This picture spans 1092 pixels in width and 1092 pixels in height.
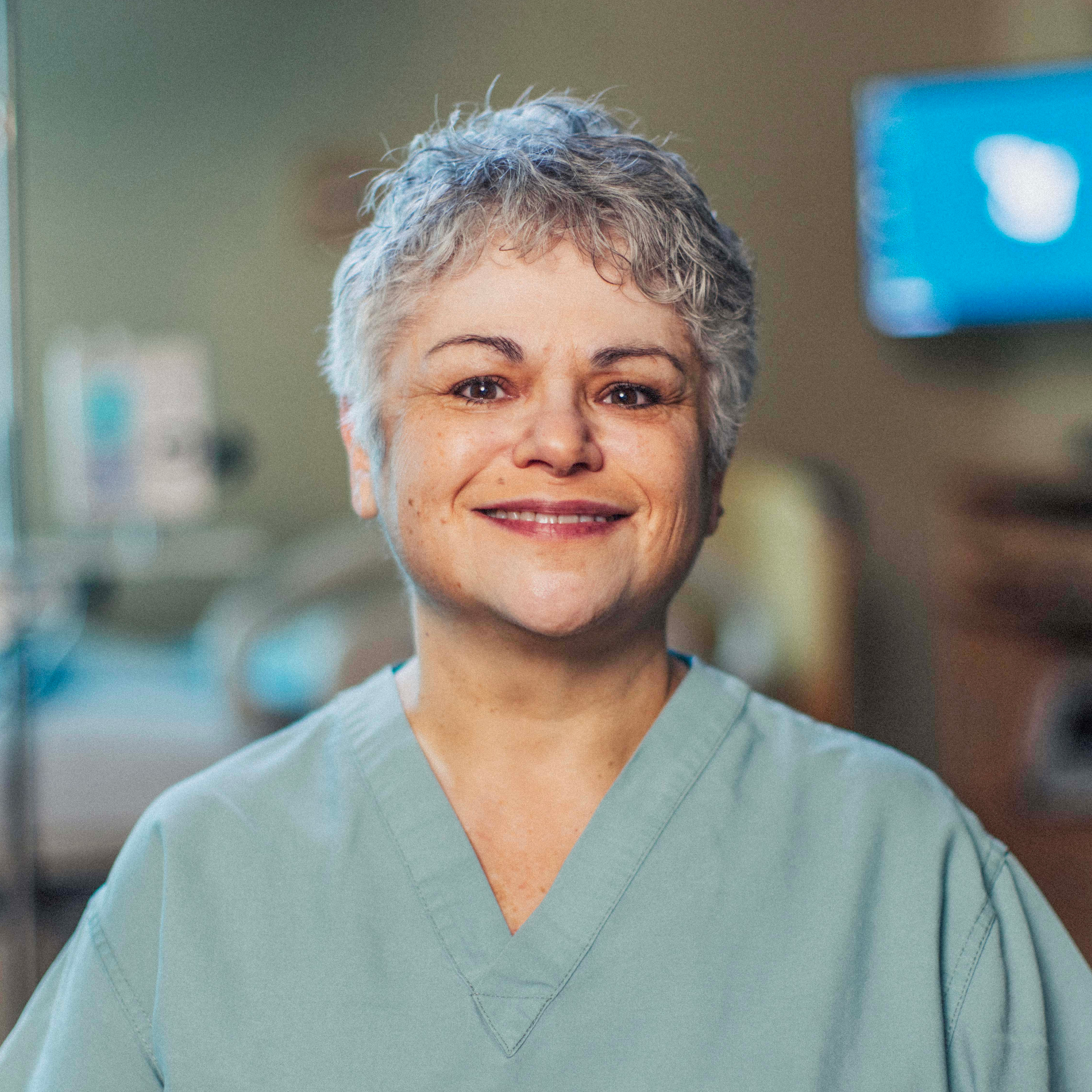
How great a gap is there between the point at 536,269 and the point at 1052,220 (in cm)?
252

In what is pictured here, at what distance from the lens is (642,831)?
891 millimetres

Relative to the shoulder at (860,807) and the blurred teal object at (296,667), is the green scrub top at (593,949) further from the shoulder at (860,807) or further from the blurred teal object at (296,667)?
the blurred teal object at (296,667)

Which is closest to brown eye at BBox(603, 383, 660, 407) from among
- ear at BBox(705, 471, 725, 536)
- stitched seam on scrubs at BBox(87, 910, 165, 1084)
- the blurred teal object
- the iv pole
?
ear at BBox(705, 471, 725, 536)

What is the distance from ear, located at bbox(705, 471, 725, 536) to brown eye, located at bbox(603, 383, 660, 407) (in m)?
0.11

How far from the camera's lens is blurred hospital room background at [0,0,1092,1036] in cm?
259

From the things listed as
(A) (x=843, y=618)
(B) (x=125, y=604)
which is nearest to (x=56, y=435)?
(B) (x=125, y=604)

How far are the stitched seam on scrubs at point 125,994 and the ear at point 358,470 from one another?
367 millimetres

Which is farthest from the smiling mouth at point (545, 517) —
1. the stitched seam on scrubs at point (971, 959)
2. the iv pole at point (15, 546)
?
the iv pole at point (15, 546)

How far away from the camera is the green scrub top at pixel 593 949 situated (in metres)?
0.80

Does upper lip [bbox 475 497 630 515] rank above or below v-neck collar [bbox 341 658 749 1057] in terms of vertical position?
above

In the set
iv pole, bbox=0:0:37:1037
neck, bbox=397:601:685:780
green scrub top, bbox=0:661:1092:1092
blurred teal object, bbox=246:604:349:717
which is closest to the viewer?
green scrub top, bbox=0:661:1092:1092

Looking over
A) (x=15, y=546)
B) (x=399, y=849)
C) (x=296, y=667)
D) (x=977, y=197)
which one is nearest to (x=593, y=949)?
(x=399, y=849)

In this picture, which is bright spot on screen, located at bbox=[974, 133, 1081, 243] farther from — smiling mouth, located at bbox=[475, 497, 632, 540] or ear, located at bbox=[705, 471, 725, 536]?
smiling mouth, located at bbox=[475, 497, 632, 540]

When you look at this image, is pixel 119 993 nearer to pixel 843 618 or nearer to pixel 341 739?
pixel 341 739
